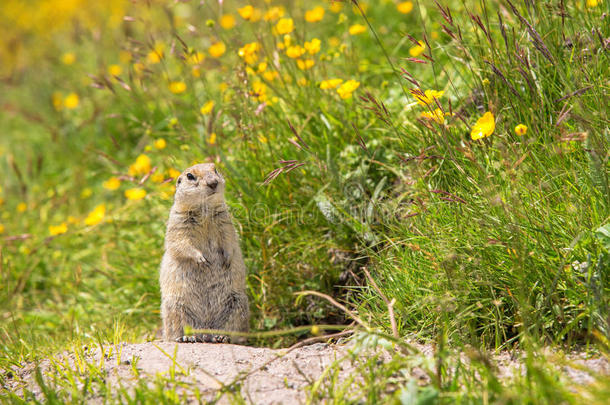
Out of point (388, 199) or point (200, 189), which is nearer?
point (200, 189)

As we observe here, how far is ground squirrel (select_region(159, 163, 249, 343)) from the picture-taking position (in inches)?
141

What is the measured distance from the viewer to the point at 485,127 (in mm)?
2693

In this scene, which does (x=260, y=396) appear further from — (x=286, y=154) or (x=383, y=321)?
(x=286, y=154)

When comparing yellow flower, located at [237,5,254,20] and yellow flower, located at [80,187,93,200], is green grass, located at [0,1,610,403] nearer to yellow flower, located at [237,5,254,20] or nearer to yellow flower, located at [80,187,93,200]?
yellow flower, located at [80,187,93,200]

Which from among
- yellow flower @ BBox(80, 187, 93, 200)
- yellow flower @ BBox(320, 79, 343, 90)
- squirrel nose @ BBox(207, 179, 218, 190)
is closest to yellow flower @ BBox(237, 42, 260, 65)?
yellow flower @ BBox(320, 79, 343, 90)

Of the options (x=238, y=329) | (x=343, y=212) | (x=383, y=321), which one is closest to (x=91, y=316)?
(x=238, y=329)

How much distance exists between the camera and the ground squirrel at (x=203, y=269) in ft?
11.8

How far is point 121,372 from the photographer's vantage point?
2.74 metres

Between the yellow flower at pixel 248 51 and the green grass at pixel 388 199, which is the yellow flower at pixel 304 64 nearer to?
the green grass at pixel 388 199

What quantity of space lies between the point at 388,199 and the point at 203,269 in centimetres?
135

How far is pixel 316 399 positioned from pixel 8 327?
255 centimetres

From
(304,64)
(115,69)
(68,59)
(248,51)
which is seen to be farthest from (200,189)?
(68,59)

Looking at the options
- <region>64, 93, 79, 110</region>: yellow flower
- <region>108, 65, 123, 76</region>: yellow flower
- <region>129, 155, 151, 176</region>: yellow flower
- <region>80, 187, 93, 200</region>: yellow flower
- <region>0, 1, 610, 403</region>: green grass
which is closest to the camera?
<region>0, 1, 610, 403</region>: green grass

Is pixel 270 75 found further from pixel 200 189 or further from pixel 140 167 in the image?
pixel 140 167
